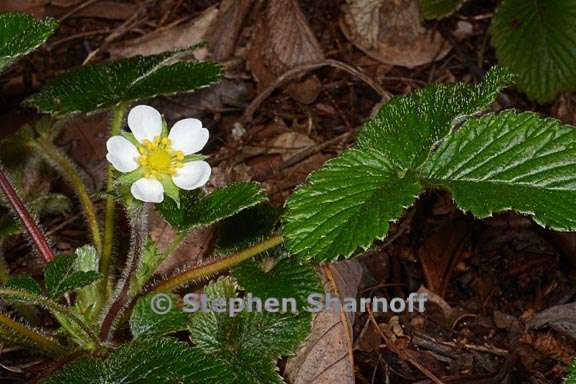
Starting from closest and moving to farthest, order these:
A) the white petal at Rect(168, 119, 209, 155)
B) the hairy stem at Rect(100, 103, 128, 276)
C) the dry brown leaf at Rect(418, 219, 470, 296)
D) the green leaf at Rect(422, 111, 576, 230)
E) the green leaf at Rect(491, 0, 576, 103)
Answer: the green leaf at Rect(422, 111, 576, 230)
the white petal at Rect(168, 119, 209, 155)
the hairy stem at Rect(100, 103, 128, 276)
the dry brown leaf at Rect(418, 219, 470, 296)
the green leaf at Rect(491, 0, 576, 103)

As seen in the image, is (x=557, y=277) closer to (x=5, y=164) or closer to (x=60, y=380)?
(x=60, y=380)

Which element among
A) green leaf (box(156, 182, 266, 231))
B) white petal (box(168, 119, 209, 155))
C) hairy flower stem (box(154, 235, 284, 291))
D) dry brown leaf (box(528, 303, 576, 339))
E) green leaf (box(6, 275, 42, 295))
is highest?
white petal (box(168, 119, 209, 155))

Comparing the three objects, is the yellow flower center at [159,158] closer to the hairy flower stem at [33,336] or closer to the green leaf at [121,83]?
the green leaf at [121,83]

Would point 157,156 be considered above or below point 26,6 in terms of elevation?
below

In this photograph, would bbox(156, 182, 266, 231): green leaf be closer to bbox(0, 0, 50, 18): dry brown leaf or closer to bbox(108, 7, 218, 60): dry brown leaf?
bbox(108, 7, 218, 60): dry brown leaf

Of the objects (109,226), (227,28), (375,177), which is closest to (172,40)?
(227,28)

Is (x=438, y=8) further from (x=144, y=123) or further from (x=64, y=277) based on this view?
(x=64, y=277)

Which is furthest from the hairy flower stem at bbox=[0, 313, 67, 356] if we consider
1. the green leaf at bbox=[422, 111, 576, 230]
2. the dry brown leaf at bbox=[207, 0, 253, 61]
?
the dry brown leaf at bbox=[207, 0, 253, 61]
